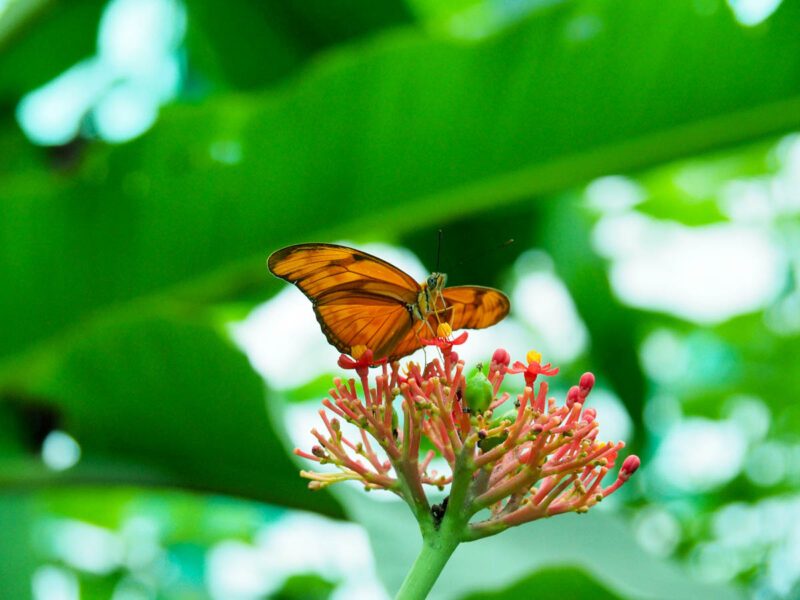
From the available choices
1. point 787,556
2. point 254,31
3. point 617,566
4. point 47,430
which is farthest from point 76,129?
point 787,556

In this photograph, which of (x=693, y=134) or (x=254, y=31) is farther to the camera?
(x=254, y=31)

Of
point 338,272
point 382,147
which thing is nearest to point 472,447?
point 338,272

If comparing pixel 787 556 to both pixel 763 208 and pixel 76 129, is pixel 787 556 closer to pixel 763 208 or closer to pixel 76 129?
pixel 763 208

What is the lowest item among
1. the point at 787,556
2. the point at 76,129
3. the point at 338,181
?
the point at 787,556

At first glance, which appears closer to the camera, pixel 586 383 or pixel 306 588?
pixel 586 383

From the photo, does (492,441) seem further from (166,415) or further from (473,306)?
(166,415)

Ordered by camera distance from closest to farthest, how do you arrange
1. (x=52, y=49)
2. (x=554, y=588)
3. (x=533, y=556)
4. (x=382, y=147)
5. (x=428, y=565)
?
(x=428, y=565) → (x=554, y=588) → (x=533, y=556) → (x=382, y=147) → (x=52, y=49)
